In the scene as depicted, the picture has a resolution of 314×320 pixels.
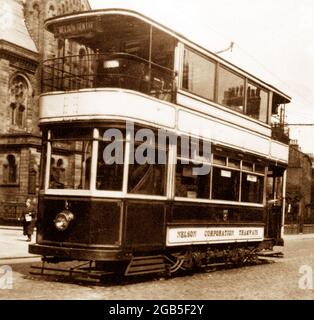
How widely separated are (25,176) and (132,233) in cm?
2518

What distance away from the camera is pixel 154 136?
10.5 m

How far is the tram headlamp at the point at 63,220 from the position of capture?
32.6 ft

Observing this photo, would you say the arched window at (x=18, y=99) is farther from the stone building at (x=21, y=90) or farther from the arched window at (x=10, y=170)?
the arched window at (x=10, y=170)

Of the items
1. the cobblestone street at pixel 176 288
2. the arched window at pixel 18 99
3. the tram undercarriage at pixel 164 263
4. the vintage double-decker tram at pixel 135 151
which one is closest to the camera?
the cobblestone street at pixel 176 288

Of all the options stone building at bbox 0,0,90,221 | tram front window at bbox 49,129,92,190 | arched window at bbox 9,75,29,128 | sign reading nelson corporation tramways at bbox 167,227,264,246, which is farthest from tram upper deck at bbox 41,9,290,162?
arched window at bbox 9,75,29,128

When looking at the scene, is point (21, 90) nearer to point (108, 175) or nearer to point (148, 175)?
point (148, 175)

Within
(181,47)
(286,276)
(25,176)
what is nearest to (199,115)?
(181,47)

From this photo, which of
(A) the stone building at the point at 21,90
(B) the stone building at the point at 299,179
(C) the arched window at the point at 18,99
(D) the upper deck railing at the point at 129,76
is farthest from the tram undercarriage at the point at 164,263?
(B) the stone building at the point at 299,179

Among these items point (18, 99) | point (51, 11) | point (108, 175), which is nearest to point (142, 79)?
point (108, 175)

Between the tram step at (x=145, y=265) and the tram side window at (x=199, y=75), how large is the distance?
347 cm

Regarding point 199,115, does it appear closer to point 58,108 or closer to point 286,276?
point 58,108

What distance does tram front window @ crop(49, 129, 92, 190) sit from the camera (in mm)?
10133

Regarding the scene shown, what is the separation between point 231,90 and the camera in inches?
528

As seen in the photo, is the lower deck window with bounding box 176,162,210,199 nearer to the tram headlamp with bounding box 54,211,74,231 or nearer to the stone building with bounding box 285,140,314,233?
the tram headlamp with bounding box 54,211,74,231
